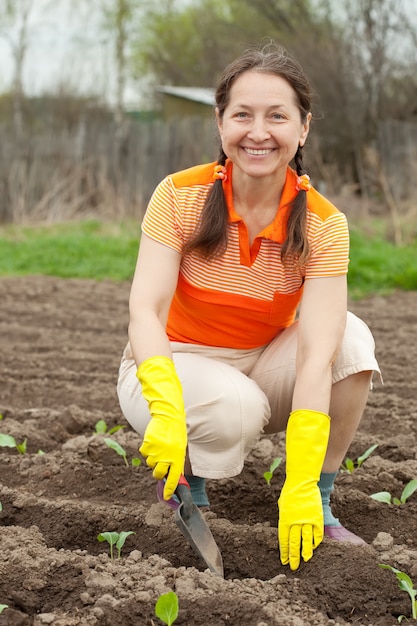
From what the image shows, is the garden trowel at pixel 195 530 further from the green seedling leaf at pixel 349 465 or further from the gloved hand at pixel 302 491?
the green seedling leaf at pixel 349 465

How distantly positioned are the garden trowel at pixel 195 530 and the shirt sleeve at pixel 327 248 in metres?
0.70

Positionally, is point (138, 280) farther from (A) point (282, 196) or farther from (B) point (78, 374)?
(B) point (78, 374)

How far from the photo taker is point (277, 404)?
2455mm

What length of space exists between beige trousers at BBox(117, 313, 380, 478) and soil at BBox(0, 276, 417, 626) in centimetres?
21

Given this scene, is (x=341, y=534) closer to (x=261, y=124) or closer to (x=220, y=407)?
(x=220, y=407)

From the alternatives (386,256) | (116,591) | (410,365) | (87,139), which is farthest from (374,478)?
(87,139)

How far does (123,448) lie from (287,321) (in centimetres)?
84

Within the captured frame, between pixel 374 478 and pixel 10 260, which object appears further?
pixel 10 260

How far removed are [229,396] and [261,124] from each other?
0.75 meters

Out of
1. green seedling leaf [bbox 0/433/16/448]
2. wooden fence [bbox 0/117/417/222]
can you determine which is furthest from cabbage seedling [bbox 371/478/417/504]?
wooden fence [bbox 0/117/417/222]

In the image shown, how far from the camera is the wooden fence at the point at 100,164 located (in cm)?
1162

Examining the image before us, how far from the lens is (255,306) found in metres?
2.41

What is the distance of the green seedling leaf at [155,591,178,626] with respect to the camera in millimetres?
1751

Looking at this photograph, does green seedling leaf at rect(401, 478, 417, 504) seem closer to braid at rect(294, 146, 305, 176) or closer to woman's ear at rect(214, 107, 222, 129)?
braid at rect(294, 146, 305, 176)
